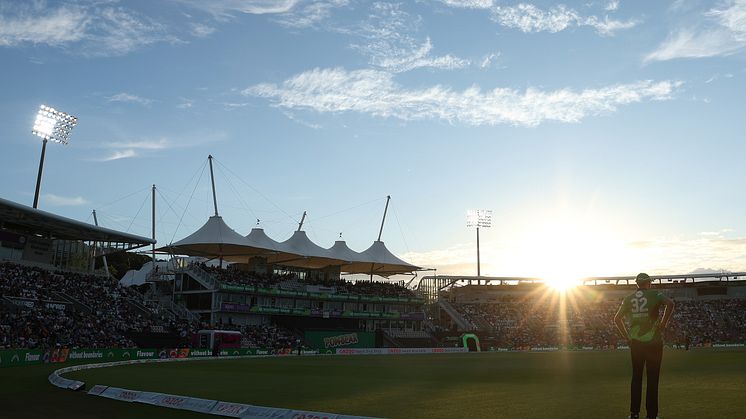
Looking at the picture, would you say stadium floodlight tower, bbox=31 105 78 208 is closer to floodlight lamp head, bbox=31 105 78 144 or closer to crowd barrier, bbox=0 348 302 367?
floodlight lamp head, bbox=31 105 78 144

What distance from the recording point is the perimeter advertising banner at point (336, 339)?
78.8 m

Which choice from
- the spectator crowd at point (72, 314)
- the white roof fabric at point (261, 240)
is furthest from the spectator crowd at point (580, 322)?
the spectator crowd at point (72, 314)

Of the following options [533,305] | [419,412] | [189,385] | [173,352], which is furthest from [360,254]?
[419,412]

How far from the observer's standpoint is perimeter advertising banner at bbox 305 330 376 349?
7875 centimetres

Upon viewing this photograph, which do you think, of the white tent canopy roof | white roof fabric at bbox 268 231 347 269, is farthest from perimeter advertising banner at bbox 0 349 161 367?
the white tent canopy roof

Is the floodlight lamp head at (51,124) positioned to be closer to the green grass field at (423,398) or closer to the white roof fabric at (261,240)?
the white roof fabric at (261,240)

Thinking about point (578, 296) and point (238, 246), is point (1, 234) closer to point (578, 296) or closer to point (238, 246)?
point (238, 246)

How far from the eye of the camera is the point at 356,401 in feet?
48.8

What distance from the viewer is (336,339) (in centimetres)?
8000

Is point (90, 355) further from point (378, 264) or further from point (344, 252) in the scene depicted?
point (378, 264)

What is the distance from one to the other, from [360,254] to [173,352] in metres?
54.5

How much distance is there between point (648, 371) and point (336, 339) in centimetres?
7199

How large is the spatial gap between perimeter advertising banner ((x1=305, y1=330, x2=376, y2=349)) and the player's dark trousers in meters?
69.2

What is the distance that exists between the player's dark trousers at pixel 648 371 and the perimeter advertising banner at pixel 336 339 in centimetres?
6921
